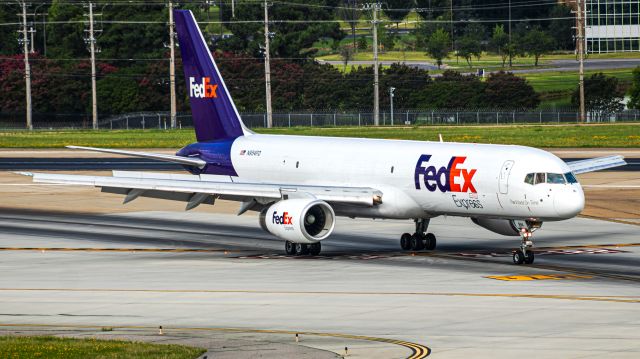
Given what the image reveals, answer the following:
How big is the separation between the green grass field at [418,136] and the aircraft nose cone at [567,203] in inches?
2644

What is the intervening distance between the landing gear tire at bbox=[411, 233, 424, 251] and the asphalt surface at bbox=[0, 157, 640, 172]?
41.1 metres

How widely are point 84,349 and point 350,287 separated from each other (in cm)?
1280

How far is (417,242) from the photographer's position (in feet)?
161

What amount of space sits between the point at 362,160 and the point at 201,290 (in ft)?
40.3

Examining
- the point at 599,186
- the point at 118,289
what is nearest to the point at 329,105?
the point at 599,186

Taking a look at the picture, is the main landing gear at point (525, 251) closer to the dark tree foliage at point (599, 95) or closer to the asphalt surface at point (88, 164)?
the asphalt surface at point (88, 164)

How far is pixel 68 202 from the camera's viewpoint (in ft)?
235

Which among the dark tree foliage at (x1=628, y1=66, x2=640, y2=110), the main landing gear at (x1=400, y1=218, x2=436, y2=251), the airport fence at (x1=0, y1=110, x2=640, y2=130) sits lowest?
the main landing gear at (x1=400, y1=218, x2=436, y2=251)

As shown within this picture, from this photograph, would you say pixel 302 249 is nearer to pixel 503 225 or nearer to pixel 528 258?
pixel 503 225

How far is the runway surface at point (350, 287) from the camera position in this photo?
30.3m

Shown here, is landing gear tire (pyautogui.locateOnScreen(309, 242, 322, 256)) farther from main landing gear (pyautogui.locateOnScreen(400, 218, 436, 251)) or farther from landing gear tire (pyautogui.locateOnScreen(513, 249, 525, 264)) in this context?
landing gear tire (pyautogui.locateOnScreen(513, 249, 525, 264))

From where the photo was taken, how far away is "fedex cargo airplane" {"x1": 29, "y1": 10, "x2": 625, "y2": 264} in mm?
44188

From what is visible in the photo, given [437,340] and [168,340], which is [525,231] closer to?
[437,340]

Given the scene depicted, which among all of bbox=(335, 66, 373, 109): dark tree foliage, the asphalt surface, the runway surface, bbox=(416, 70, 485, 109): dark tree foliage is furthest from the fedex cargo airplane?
bbox=(335, 66, 373, 109): dark tree foliage
